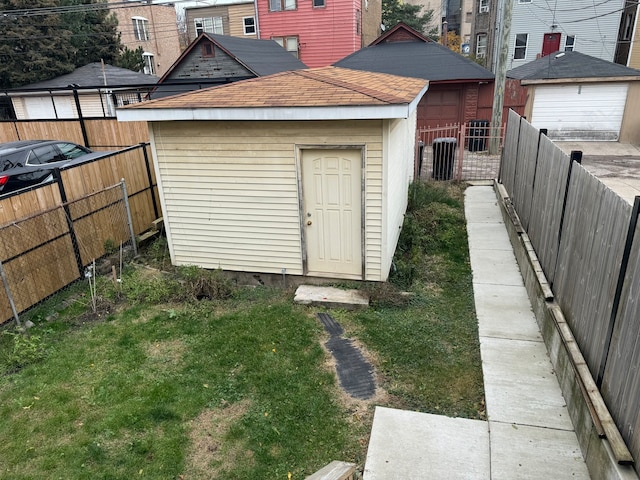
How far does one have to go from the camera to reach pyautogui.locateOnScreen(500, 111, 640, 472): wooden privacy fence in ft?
11.4

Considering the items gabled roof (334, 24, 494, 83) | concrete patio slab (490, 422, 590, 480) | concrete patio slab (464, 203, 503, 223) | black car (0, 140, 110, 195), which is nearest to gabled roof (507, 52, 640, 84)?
gabled roof (334, 24, 494, 83)

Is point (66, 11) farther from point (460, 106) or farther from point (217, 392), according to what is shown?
point (217, 392)

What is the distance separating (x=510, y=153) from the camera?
34.9 ft

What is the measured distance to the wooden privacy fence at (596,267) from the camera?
3463mm

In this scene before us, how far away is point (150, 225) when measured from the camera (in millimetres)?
10102

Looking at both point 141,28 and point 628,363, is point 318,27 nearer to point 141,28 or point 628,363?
point 141,28

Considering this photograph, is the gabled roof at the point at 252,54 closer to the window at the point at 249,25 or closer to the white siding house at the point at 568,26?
the window at the point at 249,25

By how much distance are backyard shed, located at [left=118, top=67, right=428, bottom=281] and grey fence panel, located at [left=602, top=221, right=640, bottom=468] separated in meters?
3.41

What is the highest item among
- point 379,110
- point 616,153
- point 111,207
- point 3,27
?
point 3,27

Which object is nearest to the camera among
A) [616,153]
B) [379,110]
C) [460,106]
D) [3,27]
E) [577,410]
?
[577,410]

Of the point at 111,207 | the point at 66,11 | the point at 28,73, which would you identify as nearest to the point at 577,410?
the point at 111,207

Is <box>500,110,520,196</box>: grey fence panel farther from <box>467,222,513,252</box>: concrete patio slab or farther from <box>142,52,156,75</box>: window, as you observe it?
<box>142,52,156,75</box>: window

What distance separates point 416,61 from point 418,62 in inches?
4.9

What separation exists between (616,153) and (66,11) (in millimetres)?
28723
